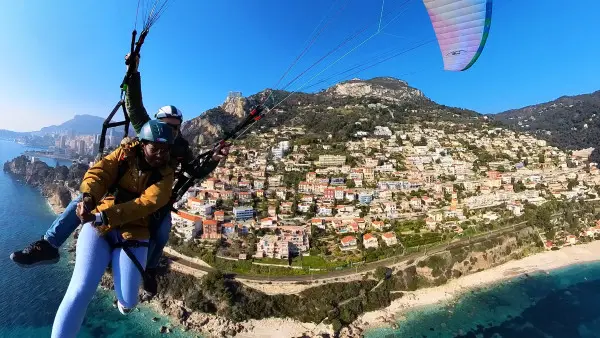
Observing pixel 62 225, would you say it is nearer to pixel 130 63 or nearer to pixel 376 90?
pixel 130 63

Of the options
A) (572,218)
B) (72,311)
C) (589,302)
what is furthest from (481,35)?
(572,218)

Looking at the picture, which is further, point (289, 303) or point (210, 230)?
point (210, 230)

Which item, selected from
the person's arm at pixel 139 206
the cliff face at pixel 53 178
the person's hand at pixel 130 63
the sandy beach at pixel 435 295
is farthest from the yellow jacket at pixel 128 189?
the cliff face at pixel 53 178

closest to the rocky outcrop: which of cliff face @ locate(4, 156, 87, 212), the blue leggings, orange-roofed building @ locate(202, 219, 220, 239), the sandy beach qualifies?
cliff face @ locate(4, 156, 87, 212)

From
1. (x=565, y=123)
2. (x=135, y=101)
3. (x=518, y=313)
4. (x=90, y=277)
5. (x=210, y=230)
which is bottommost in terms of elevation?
(x=518, y=313)

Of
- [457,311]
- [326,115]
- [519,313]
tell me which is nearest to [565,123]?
[326,115]

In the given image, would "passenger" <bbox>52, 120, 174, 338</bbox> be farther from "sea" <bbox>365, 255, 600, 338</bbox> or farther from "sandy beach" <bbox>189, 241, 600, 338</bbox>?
"sea" <bbox>365, 255, 600, 338</bbox>

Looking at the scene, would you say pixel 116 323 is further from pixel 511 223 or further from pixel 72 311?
pixel 511 223
